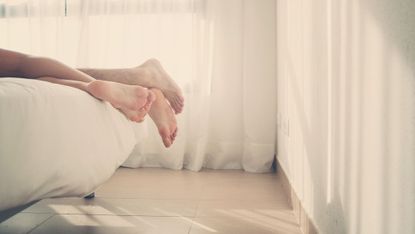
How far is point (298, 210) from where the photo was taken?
1.42 metres

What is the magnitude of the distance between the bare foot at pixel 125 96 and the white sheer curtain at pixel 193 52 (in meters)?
1.24

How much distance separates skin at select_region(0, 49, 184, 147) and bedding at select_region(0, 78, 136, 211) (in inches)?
2.3

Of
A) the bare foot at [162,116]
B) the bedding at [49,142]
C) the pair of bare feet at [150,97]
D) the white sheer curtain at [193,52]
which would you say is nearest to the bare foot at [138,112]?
the pair of bare feet at [150,97]

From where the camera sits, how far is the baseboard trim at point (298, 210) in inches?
45.9

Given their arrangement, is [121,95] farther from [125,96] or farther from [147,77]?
[147,77]

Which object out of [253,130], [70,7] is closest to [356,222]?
[253,130]

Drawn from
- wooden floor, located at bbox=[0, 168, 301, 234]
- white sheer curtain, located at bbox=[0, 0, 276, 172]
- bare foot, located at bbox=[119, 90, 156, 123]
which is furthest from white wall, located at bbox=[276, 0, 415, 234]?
white sheer curtain, located at bbox=[0, 0, 276, 172]

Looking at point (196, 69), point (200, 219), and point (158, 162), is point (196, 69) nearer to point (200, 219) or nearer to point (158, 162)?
point (158, 162)

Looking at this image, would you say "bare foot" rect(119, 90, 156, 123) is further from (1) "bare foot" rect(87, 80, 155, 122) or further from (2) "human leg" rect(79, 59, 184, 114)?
(2) "human leg" rect(79, 59, 184, 114)

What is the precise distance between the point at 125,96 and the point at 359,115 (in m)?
0.72

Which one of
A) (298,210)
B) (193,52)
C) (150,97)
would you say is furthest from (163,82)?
(193,52)

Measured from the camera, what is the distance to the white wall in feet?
1.70

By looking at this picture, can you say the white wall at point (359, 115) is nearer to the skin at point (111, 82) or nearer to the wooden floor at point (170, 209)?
the wooden floor at point (170, 209)

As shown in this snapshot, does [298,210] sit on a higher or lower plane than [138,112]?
lower
